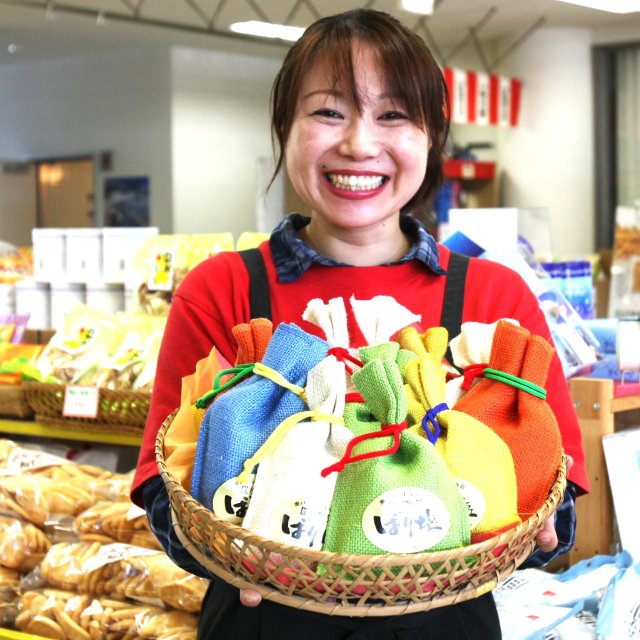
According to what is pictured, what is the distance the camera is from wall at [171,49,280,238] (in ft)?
32.8

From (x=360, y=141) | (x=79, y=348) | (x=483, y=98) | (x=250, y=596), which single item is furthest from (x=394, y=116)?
(x=483, y=98)

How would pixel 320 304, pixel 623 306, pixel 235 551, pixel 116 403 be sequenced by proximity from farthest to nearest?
pixel 623 306, pixel 116 403, pixel 320 304, pixel 235 551

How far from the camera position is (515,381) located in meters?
1.11

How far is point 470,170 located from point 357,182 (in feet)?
28.8

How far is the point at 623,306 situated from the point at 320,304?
4894 millimetres

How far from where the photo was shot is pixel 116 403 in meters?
2.40

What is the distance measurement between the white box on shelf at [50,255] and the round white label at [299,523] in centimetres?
238

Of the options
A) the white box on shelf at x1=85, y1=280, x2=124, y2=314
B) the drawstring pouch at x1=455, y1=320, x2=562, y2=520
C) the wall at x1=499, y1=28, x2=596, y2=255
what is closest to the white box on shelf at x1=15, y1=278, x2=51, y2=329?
the white box on shelf at x1=85, y1=280, x2=124, y2=314

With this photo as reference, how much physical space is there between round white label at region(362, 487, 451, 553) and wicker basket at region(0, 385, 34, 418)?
1.87 metres

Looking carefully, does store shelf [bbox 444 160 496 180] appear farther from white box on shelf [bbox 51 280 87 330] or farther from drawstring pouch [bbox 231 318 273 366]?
drawstring pouch [bbox 231 318 273 366]

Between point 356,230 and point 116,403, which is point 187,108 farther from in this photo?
point 356,230

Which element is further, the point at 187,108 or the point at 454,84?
the point at 187,108

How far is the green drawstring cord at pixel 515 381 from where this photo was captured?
3.62 ft

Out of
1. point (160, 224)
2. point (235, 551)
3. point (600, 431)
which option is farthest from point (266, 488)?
point (160, 224)
